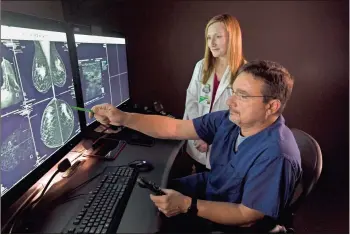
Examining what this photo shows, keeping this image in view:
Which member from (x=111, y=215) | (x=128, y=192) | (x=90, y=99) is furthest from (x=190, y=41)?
(x=111, y=215)

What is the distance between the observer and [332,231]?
1.88 m

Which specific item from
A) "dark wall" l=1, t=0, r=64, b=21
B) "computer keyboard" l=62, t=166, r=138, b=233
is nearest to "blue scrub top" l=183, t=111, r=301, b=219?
"computer keyboard" l=62, t=166, r=138, b=233

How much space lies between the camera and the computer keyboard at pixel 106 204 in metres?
0.70

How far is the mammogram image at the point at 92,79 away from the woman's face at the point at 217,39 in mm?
734

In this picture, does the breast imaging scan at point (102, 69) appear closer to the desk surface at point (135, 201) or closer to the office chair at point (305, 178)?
the desk surface at point (135, 201)

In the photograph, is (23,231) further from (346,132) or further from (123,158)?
(346,132)

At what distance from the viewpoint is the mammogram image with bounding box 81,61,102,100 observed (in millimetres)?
1130

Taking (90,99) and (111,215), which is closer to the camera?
(111,215)

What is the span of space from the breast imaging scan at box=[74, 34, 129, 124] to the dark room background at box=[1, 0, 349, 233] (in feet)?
1.08

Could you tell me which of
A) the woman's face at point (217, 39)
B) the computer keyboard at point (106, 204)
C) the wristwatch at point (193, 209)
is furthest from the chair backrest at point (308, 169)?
the woman's face at point (217, 39)

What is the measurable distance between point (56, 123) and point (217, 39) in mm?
1110

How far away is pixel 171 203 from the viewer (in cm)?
85

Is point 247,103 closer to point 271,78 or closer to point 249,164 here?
point 271,78

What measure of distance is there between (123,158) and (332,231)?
5.62 ft
